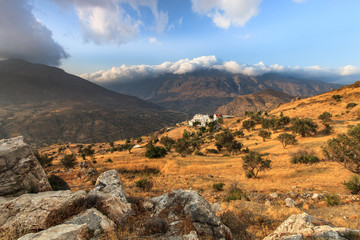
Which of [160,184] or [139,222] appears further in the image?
[160,184]

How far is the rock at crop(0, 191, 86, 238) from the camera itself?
504 cm

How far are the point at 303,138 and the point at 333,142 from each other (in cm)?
2508

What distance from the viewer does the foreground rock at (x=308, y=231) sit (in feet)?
15.3

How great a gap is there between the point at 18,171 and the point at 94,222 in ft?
14.5

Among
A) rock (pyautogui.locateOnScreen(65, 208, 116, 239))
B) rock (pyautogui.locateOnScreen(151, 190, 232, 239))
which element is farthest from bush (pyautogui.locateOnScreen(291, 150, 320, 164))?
rock (pyautogui.locateOnScreen(65, 208, 116, 239))

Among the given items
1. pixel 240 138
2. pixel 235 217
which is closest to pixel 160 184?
pixel 235 217

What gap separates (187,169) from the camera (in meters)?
26.1

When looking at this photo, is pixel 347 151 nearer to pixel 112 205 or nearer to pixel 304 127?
pixel 112 205

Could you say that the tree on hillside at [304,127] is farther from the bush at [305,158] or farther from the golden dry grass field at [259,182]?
the bush at [305,158]

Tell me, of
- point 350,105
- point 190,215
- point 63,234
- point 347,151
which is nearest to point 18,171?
point 63,234

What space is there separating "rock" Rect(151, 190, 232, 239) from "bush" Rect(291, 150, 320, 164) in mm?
25425

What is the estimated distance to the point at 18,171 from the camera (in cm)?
671

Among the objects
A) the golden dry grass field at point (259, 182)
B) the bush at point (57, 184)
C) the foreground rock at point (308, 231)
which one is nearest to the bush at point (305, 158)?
the golden dry grass field at point (259, 182)

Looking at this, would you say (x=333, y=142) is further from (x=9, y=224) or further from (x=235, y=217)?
(x=9, y=224)
